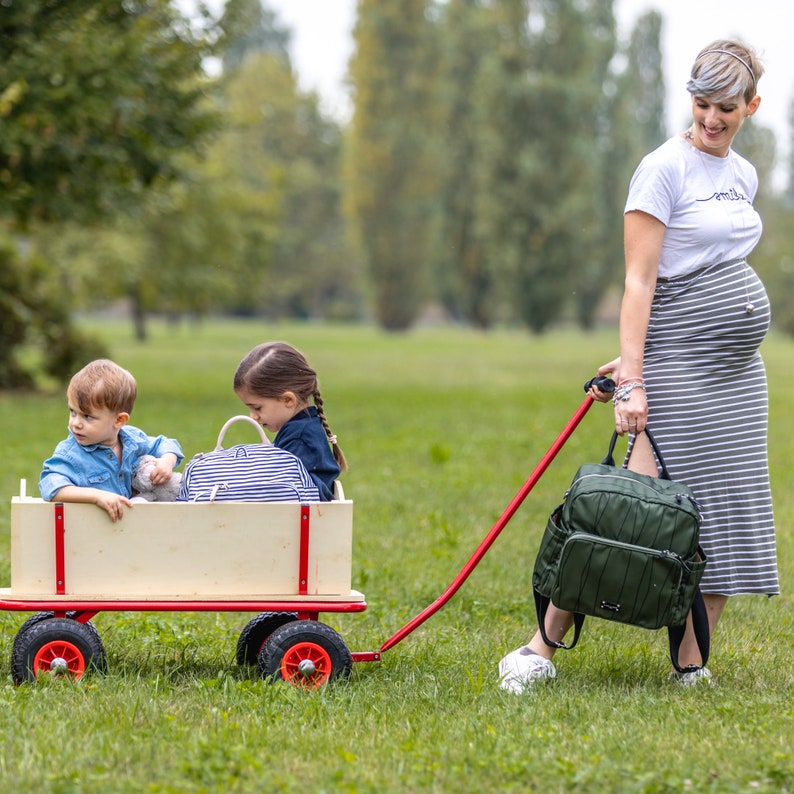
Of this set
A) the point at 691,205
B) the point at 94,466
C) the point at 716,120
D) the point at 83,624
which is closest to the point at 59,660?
the point at 83,624

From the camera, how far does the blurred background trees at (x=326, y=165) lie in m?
14.5

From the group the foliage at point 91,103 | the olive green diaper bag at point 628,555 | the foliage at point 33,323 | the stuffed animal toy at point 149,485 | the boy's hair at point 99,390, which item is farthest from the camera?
the foliage at point 33,323

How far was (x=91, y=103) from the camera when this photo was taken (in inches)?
527

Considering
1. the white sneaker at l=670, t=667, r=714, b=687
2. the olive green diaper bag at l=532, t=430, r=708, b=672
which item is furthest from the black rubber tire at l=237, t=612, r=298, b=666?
the white sneaker at l=670, t=667, r=714, b=687

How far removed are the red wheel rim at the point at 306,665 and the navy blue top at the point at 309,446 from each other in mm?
523

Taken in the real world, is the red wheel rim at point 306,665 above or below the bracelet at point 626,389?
below

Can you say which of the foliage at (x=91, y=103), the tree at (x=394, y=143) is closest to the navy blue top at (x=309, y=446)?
the foliage at (x=91, y=103)

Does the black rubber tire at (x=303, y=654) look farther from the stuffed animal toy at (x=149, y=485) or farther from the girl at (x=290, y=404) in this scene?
the stuffed animal toy at (x=149, y=485)

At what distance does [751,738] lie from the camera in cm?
369

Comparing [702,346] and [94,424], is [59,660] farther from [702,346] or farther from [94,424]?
[702,346]

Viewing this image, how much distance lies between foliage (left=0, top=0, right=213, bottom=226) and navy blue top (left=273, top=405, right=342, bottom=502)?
9.44 m

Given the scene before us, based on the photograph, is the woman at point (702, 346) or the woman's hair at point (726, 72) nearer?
the woman's hair at point (726, 72)

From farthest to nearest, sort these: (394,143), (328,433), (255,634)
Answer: (394,143) → (255,634) → (328,433)

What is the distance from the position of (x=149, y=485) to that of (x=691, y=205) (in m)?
2.12
